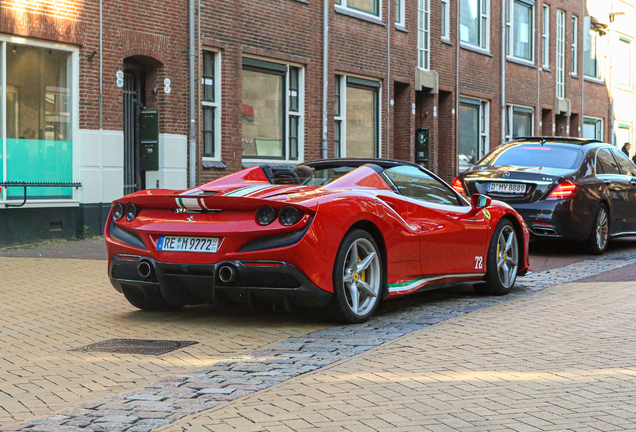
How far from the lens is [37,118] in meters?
14.9

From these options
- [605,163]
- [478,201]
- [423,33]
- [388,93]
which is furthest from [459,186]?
[423,33]

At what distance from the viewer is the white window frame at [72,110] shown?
1418 centimetres

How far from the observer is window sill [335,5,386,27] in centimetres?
2161

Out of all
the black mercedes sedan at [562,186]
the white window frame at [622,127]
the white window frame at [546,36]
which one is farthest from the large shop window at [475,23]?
the black mercedes sedan at [562,186]

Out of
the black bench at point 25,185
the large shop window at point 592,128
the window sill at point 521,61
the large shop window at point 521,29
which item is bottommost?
the black bench at point 25,185

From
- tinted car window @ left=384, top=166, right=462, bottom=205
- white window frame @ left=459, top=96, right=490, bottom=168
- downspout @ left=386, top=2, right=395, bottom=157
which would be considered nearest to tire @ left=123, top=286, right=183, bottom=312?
tinted car window @ left=384, top=166, right=462, bottom=205

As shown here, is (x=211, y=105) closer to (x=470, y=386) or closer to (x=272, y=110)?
(x=272, y=110)

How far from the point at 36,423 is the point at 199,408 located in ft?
2.54

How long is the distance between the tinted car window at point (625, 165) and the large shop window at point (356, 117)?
26.9 feet

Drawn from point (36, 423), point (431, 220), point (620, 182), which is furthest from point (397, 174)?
point (620, 182)

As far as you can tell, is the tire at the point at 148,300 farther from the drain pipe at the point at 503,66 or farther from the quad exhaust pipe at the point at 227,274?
the drain pipe at the point at 503,66

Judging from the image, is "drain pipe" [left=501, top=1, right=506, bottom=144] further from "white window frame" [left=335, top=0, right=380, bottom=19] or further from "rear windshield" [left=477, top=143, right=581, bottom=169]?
"rear windshield" [left=477, top=143, right=581, bottom=169]

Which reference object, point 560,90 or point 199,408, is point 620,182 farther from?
point 560,90

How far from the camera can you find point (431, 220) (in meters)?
8.20
